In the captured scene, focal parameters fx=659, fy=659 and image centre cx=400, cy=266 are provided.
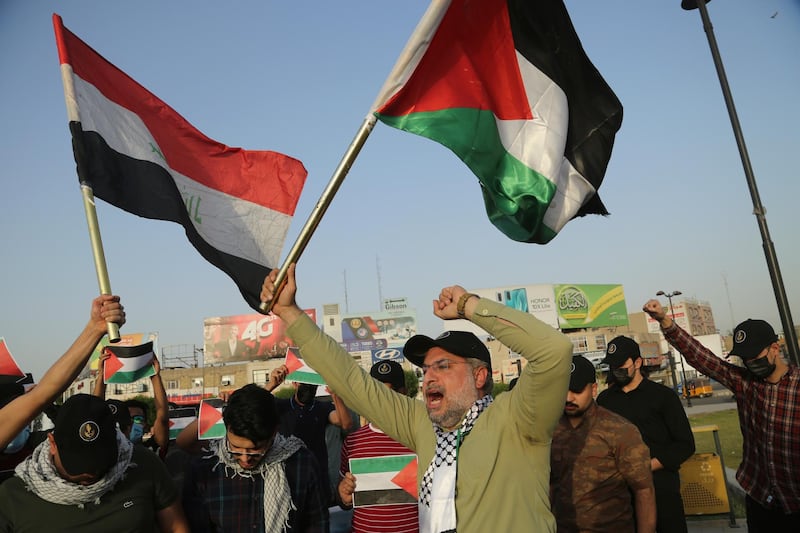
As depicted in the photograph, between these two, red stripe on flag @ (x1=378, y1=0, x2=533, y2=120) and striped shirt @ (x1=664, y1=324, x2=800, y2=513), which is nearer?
red stripe on flag @ (x1=378, y1=0, x2=533, y2=120)

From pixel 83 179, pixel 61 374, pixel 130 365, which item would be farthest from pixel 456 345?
pixel 130 365

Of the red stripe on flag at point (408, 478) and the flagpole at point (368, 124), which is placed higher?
the flagpole at point (368, 124)

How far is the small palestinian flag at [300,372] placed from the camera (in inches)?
231

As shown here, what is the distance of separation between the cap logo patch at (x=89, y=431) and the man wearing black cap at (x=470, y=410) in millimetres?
940

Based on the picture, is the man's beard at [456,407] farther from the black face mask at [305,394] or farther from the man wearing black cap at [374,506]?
the black face mask at [305,394]

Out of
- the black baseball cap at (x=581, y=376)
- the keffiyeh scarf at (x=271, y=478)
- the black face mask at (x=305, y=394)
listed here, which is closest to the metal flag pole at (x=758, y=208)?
the black baseball cap at (x=581, y=376)

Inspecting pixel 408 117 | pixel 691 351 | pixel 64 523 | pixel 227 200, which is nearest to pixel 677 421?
pixel 691 351

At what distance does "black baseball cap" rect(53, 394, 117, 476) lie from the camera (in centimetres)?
289

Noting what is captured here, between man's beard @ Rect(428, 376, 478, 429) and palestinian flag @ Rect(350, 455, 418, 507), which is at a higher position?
man's beard @ Rect(428, 376, 478, 429)

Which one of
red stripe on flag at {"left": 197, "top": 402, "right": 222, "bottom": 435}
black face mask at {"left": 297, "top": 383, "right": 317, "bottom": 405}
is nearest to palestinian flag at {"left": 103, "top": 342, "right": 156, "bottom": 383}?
red stripe on flag at {"left": 197, "top": 402, "right": 222, "bottom": 435}

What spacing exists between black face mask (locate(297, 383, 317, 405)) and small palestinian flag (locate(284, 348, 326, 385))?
0.28 m

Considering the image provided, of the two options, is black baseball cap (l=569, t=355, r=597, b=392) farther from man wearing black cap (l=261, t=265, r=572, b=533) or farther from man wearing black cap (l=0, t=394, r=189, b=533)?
man wearing black cap (l=0, t=394, r=189, b=533)

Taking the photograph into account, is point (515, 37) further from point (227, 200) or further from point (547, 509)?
point (547, 509)

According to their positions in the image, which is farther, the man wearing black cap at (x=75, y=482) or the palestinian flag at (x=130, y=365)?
the palestinian flag at (x=130, y=365)
